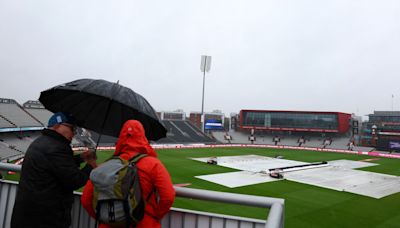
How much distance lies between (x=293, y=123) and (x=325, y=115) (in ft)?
24.6

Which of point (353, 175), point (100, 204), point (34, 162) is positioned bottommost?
point (353, 175)

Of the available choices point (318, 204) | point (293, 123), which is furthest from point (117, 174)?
point (293, 123)

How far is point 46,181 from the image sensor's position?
2.81m

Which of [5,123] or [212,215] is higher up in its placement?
[212,215]

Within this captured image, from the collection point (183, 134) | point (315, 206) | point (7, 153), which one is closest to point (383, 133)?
point (183, 134)

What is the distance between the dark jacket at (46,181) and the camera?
2.78m

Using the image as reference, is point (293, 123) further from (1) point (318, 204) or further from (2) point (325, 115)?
(1) point (318, 204)

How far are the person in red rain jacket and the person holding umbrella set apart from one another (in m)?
0.45

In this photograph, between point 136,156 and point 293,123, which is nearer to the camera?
point 136,156

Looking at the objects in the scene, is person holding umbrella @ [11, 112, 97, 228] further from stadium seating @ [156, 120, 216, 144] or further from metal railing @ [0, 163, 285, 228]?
stadium seating @ [156, 120, 216, 144]

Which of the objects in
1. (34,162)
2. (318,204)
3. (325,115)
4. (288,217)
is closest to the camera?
(34,162)

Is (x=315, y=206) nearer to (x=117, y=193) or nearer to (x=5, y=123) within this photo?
(x=117, y=193)

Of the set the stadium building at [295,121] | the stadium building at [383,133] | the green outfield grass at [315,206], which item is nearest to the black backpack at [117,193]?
the green outfield grass at [315,206]

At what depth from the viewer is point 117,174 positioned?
7.25 ft
